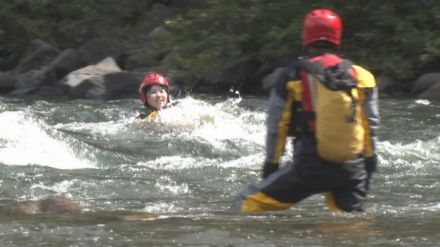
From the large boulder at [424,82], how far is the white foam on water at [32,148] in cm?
910

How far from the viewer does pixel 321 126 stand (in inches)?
237

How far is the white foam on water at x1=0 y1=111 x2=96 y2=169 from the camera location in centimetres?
1069

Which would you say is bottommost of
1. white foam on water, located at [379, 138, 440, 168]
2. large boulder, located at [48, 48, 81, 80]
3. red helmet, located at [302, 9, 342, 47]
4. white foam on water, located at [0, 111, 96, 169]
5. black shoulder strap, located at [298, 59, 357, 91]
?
white foam on water, located at [379, 138, 440, 168]

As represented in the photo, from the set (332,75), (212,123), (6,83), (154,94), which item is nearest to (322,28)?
(332,75)

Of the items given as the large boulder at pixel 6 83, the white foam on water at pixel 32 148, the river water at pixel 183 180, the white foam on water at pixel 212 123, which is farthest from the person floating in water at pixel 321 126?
the large boulder at pixel 6 83

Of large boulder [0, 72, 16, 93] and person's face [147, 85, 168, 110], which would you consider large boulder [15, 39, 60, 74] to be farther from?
person's face [147, 85, 168, 110]

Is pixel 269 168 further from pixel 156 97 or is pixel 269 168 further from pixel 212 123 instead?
pixel 212 123

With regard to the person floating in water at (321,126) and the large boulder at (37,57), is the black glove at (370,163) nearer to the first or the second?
the person floating in water at (321,126)

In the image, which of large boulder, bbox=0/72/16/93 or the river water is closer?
the river water

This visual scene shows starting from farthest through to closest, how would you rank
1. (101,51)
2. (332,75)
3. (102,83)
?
(101,51), (102,83), (332,75)

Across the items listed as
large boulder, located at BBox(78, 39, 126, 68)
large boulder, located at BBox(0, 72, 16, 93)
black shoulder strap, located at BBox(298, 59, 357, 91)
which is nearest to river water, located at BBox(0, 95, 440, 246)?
black shoulder strap, located at BBox(298, 59, 357, 91)

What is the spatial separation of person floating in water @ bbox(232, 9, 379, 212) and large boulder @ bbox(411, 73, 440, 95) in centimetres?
1293

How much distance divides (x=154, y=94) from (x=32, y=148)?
2283mm

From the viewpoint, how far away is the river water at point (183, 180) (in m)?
5.88
